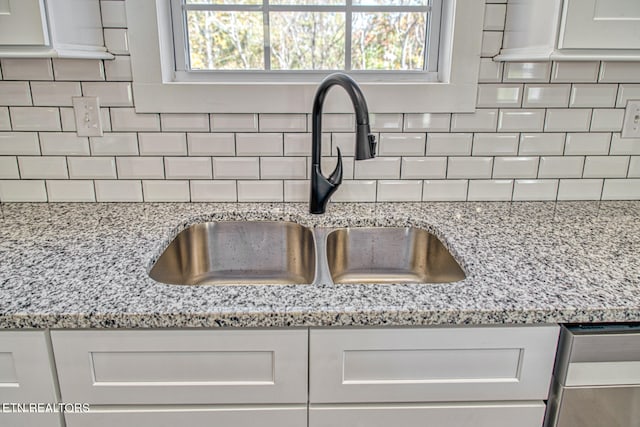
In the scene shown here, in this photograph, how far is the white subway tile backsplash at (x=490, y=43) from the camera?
1209mm

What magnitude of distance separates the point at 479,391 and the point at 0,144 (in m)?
1.42

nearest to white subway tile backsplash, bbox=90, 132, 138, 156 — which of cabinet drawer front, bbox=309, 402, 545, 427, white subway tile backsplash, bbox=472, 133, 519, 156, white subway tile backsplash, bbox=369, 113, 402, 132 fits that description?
white subway tile backsplash, bbox=369, 113, 402, 132

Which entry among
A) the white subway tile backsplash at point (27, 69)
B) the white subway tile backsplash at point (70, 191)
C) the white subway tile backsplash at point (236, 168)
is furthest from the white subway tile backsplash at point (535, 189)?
the white subway tile backsplash at point (27, 69)

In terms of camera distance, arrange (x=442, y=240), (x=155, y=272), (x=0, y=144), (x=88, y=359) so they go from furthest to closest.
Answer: (x=0, y=144) < (x=442, y=240) < (x=155, y=272) < (x=88, y=359)

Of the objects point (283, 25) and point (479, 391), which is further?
point (283, 25)

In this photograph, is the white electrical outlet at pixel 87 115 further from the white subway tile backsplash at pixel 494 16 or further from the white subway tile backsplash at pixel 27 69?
the white subway tile backsplash at pixel 494 16

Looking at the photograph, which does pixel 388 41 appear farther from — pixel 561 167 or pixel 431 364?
pixel 431 364

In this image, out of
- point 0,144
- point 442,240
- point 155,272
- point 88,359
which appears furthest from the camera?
point 0,144

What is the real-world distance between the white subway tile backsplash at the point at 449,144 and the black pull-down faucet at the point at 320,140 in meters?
0.32

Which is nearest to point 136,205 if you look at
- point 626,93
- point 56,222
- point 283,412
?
point 56,222

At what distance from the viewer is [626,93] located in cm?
127

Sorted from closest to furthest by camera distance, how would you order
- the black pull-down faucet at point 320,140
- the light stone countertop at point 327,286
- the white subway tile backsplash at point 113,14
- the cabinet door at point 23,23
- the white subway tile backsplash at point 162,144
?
the light stone countertop at point 327,286, the cabinet door at point 23,23, the black pull-down faucet at point 320,140, the white subway tile backsplash at point 113,14, the white subway tile backsplash at point 162,144

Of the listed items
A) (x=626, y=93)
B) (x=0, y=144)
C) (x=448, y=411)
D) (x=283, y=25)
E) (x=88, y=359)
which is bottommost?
(x=448, y=411)

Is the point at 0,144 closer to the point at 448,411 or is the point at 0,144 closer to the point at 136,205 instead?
the point at 136,205
